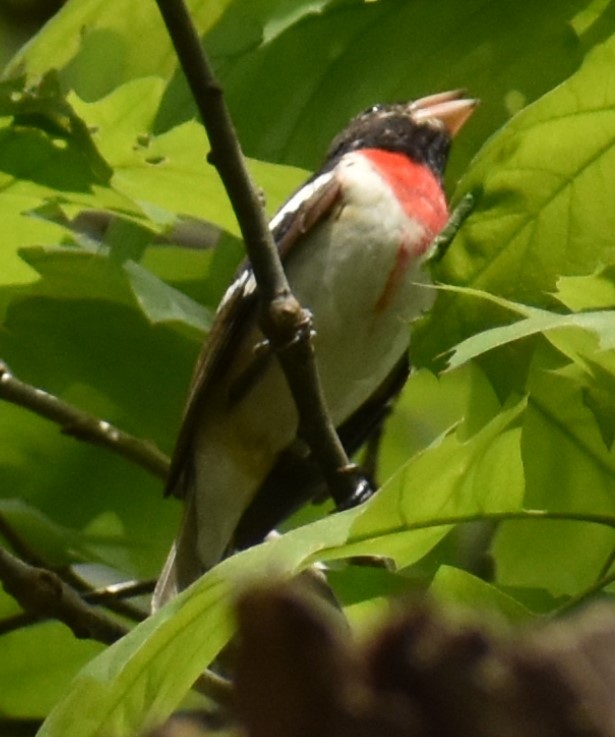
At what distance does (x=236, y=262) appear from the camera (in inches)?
75.5

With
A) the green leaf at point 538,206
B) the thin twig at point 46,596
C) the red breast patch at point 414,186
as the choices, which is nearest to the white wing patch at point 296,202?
the red breast patch at point 414,186

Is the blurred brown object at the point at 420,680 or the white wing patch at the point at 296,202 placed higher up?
the blurred brown object at the point at 420,680

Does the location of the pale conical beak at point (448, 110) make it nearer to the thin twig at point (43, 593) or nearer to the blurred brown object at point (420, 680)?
the thin twig at point (43, 593)

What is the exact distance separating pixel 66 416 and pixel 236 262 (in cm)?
32

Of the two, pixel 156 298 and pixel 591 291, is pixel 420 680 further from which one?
pixel 156 298

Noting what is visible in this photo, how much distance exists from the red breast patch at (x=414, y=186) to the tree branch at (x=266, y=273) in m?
0.67

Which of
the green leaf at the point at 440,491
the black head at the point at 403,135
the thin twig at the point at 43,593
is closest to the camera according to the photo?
the green leaf at the point at 440,491

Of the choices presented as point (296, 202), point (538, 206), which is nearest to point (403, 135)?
point (296, 202)

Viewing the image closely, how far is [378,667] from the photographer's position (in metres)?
0.26

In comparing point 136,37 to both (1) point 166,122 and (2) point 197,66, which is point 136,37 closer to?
(1) point 166,122

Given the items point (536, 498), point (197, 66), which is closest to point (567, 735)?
point (536, 498)

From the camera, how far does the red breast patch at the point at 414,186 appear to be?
2336 millimetres

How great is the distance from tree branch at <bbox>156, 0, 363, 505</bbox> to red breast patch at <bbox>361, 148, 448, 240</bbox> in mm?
673

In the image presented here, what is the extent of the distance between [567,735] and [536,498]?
2.90 ft
